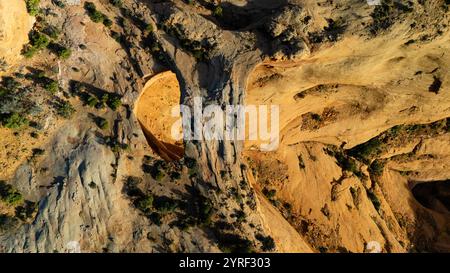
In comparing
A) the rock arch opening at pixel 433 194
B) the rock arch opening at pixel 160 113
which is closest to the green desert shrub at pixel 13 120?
the rock arch opening at pixel 160 113

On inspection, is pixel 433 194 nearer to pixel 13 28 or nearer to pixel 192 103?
pixel 192 103

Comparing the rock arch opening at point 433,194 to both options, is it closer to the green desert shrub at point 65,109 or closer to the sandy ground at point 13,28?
the green desert shrub at point 65,109

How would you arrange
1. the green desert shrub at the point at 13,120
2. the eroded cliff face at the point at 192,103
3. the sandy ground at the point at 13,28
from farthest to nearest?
the green desert shrub at the point at 13,120 → the eroded cliff face at the point at 192,103 → the sandy ground at the point at 13,28

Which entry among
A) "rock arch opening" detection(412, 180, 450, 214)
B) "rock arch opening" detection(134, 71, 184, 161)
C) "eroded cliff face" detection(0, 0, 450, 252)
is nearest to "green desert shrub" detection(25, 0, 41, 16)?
"eroded cliff face" detection(0, 0, 450, 252)

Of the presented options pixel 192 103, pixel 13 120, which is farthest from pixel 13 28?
pixel 192 103

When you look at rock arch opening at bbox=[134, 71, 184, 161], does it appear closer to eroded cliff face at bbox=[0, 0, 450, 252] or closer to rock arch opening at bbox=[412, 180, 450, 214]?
eroded cliff face at bbox=[0, 0, 450, 252]

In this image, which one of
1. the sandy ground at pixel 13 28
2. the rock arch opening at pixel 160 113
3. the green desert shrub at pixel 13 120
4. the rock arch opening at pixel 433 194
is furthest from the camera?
the rock arch opening at pixel 433 194

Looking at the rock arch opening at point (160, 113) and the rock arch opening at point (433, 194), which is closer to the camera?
the rock arch opening at point (160, 113)
